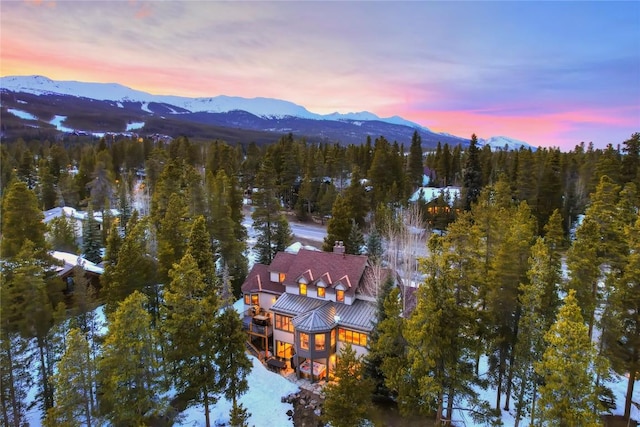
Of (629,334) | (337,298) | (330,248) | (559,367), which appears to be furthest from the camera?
(330,248)

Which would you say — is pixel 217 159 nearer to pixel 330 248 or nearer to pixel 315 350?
pixel 330 248

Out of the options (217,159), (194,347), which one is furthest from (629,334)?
A: (217,159)

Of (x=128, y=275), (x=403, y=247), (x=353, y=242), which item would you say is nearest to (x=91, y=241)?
(x=128, y=275)

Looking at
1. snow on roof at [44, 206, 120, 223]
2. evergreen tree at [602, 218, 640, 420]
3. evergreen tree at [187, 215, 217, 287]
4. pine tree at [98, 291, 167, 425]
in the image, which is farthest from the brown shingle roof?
snow on roof at [44, 206, 120, 223]

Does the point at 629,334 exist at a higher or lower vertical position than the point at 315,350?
higher

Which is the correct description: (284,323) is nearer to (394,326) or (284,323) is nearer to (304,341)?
(304,341)

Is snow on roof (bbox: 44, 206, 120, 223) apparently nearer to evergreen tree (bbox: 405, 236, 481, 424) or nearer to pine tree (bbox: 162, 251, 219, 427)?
pine tree (bbox: 162, 251, 219, 427)
